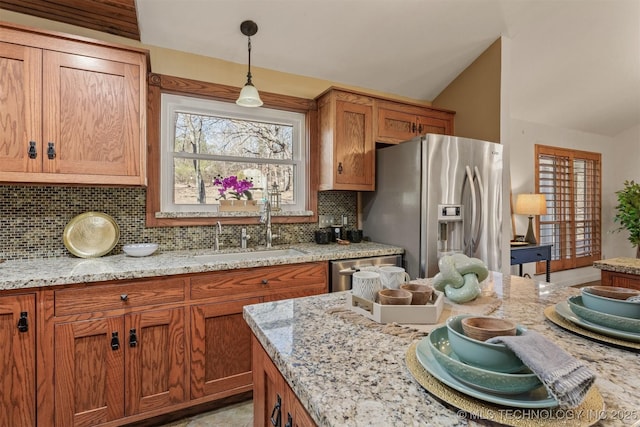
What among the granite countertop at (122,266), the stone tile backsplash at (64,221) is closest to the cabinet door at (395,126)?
the granite countertop at (122,266)

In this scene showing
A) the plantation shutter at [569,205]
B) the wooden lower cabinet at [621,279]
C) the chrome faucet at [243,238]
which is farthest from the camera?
the plantation shutter at [569,205]

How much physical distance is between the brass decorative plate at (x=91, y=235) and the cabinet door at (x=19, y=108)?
0.44 metres

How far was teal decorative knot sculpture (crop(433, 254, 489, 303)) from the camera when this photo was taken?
3.63 feet

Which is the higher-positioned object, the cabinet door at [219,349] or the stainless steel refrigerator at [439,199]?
the stainless steel refrigerator at [439,199]

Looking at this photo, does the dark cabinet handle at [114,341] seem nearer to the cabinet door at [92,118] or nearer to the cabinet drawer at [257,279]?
the cabinet drawer at [257,279]

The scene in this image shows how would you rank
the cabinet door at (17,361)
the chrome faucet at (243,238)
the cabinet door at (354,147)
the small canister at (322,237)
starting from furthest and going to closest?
1. the small canister at (322,237)
2. the cabinet door at (354,147)
3. the chrome faucet at (243,238)
4. the cabinet door at (17,361)

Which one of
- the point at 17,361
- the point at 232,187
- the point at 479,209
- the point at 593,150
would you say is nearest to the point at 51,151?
the point at 17,361

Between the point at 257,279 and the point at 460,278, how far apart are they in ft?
4.33

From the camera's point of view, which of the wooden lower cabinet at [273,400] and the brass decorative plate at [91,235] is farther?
the brass decorative plate at [91,235]

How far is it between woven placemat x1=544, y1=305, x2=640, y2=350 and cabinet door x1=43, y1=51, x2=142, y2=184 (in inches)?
85.8

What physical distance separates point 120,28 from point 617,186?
7.57 meters

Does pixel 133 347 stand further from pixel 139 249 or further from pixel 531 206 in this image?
pixel 531 206

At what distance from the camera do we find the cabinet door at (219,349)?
1934 millimetres

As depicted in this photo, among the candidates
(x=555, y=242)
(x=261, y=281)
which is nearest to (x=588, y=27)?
(x=555, y=242)
